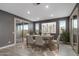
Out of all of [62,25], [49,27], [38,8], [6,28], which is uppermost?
[38,8]

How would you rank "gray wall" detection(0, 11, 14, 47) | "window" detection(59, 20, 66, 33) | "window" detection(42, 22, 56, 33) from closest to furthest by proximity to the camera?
"gray wall" detection(0, 11, 14, 47) < "window" detection(59, 20, 66, 33) < "window" detection(42, 22, 56, 33)

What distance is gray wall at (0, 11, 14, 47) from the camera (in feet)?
19.0

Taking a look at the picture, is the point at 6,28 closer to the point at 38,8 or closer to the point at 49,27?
the point at 38,8

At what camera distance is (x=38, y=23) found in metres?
11.6

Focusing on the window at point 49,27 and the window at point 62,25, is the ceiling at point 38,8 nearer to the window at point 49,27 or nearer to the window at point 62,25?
the window at point 62,25

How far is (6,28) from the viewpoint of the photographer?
246 inches

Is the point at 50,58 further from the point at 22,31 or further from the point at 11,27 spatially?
the point at 22,31

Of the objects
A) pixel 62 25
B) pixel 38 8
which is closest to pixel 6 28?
pixel 38 8

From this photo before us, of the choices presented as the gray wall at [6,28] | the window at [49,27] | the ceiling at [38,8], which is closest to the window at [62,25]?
the window at [49,27]

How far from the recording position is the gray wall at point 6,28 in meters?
5.79

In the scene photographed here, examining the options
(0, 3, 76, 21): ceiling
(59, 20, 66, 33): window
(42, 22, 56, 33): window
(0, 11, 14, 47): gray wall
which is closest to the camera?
(0, 3, 76, 21): ceiling

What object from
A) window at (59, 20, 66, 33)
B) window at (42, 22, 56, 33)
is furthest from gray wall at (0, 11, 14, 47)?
window at (59, 20, 66, 33)

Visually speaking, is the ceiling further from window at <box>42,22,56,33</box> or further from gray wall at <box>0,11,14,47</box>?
window at <box>42,22,56,33</box>

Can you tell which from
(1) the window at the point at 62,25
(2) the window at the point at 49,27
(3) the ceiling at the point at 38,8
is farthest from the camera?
(2) the window at the point at 49,27
